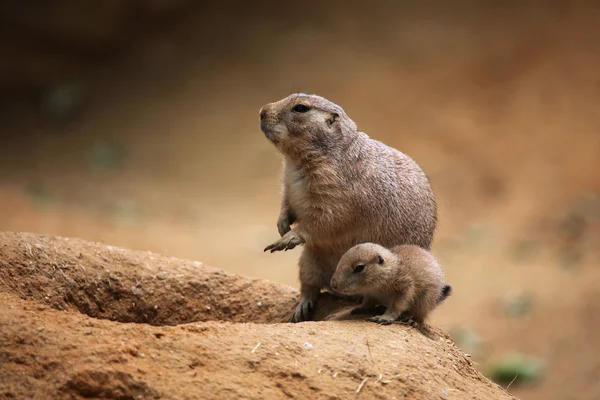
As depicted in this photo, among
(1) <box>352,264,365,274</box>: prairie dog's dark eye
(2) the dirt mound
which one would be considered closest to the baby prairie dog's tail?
(2) the dirt mound

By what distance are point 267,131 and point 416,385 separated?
2240mm

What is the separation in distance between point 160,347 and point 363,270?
166 cm

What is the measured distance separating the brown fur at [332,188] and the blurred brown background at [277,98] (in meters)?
5.98

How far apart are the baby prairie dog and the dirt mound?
0.20 metres

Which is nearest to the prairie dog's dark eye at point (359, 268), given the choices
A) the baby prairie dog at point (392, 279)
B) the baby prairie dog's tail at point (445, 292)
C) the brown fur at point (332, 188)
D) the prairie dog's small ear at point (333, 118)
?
the baby prairie dog at point (392, 279)

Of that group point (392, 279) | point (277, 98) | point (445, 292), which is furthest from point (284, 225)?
point (277, 98)

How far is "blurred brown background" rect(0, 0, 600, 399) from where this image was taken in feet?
44.0

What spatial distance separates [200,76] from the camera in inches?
698

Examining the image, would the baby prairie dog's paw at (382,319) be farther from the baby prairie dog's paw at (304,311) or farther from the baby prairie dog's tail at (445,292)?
the baby prairie dog's paw at (304,311)

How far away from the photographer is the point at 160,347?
4656 mm

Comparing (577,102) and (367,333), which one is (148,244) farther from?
(577,102)

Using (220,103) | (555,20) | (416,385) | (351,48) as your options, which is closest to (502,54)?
(555,20)

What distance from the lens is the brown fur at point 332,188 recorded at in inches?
241

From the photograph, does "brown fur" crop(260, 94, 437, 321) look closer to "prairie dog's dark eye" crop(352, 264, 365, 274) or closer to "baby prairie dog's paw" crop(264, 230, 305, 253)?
"baby prairie dog's paw" crop(264, 230, 305, 253)
